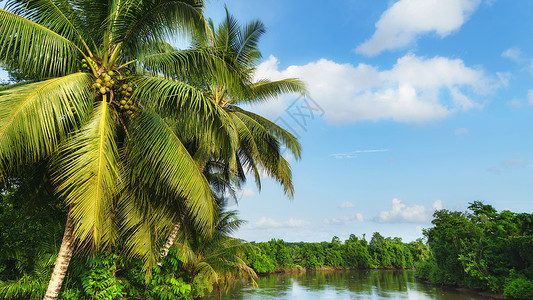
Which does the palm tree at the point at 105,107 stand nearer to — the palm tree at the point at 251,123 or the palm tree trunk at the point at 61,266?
the palm tree trunk at the point at 61,266

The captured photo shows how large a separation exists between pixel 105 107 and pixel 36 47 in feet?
4.58

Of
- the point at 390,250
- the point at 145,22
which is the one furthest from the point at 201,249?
the point at 390,250

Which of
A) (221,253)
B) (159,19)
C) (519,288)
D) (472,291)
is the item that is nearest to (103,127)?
(159,19)

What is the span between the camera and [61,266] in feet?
17.9

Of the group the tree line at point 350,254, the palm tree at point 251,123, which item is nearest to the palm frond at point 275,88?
the palm tree at point 251,123

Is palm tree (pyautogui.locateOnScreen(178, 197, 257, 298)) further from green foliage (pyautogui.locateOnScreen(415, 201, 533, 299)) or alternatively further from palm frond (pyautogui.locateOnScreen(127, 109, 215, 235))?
green foliage (pyautogui.locateOnScreen(415, 201, 533, 299))

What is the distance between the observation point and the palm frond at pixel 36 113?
14.1 feet

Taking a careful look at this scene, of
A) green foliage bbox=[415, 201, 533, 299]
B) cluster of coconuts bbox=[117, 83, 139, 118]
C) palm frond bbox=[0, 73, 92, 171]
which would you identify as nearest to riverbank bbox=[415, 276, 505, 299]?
green foliage bbox=[415, 201, 533, 299]

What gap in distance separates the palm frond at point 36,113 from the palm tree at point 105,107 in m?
0.01

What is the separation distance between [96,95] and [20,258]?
4.49 metres

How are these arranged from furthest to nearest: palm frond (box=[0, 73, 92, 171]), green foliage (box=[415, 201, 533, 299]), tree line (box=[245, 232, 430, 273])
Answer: tree line (box=[245, 232, 430, 273]) → green foliage (box=[415, 201, 533, 299]) → palm frond (box=[0, 73, 92, 171])

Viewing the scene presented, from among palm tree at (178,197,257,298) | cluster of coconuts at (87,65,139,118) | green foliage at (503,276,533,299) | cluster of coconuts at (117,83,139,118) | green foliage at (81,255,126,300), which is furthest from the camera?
green foliage at (503,276,533,299)

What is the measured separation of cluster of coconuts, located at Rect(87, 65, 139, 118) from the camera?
569 cm

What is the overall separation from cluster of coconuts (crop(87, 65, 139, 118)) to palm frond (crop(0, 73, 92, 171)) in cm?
36
